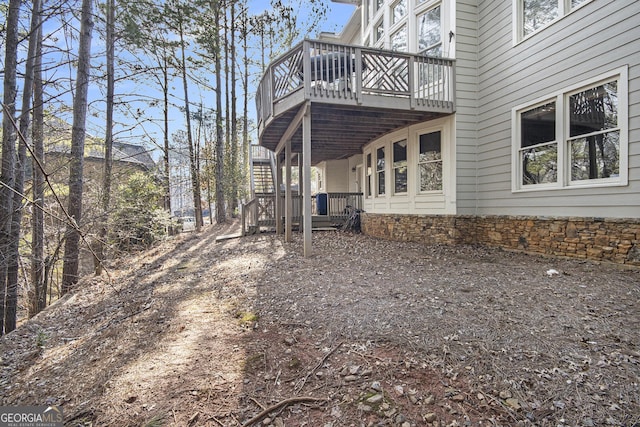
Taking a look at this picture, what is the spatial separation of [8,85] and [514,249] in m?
9.39

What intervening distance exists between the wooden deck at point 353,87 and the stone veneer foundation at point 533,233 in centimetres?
258

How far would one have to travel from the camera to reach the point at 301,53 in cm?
577

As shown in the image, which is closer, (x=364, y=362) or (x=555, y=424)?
(x=555, y=424)

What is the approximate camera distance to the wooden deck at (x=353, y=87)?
5.80 m

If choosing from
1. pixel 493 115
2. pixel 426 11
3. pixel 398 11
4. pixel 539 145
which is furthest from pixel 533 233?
pixel 398 11

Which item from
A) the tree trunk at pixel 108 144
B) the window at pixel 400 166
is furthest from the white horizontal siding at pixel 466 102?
the tree trunk at pixel 108 144

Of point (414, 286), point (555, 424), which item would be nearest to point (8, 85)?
point (414, 286)

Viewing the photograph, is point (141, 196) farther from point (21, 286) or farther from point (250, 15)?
point (250, 15)

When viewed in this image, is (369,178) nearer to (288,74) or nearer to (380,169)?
(380,169)

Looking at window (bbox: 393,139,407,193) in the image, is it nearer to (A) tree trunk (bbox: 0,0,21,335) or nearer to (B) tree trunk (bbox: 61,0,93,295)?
(B) tree trunk (bbox: 61,0,93,295)

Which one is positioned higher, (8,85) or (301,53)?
(301,53)

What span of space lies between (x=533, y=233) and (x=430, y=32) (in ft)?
17.8

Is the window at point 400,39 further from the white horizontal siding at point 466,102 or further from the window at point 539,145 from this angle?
the window at point 539,145

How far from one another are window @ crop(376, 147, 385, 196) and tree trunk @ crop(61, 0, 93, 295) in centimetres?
750
